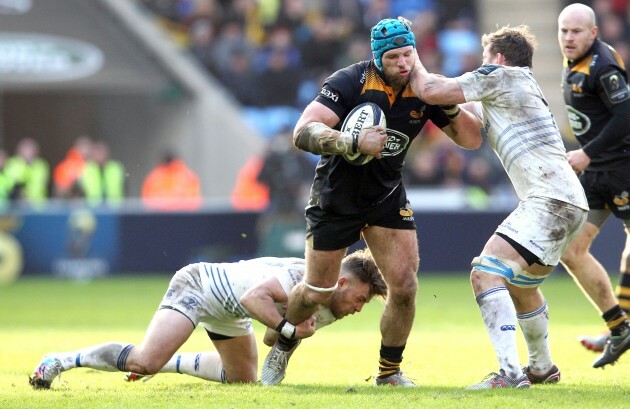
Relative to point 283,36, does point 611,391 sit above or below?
below

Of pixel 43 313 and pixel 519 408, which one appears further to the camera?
pixel 43 313

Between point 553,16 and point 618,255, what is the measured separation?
30.8ft

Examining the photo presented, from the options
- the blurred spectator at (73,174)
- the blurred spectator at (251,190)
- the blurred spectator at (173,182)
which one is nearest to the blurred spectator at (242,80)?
the blurred spectator at (251,190)

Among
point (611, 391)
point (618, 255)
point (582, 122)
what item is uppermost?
point (582, 122)

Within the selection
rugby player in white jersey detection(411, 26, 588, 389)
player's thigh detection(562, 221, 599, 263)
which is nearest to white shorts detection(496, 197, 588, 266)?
rugby player in white jersey detection(411, 26, 588, 389)

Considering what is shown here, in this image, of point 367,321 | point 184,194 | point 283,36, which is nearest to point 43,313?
point 367,321

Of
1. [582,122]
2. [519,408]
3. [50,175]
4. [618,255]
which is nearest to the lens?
[519,408]

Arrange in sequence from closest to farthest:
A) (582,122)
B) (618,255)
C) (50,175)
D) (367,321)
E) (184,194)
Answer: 1. (582,122)
2. (367,321)
3. (618,255)
4. (184,194)
5. (50,175)

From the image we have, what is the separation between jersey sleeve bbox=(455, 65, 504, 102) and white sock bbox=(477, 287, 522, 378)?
1.28 metres

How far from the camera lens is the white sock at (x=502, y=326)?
7414 millimetres

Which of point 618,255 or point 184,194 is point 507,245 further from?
point 184,194

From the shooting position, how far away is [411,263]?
8047 mm

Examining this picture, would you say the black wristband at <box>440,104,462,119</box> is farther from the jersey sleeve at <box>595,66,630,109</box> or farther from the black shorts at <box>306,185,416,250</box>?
the jersey sleeve at <box>595,66,630,109</box>

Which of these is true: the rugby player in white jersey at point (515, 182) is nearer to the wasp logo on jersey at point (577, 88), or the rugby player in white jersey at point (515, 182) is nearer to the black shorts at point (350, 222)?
the black shorts at point (350, 222)
